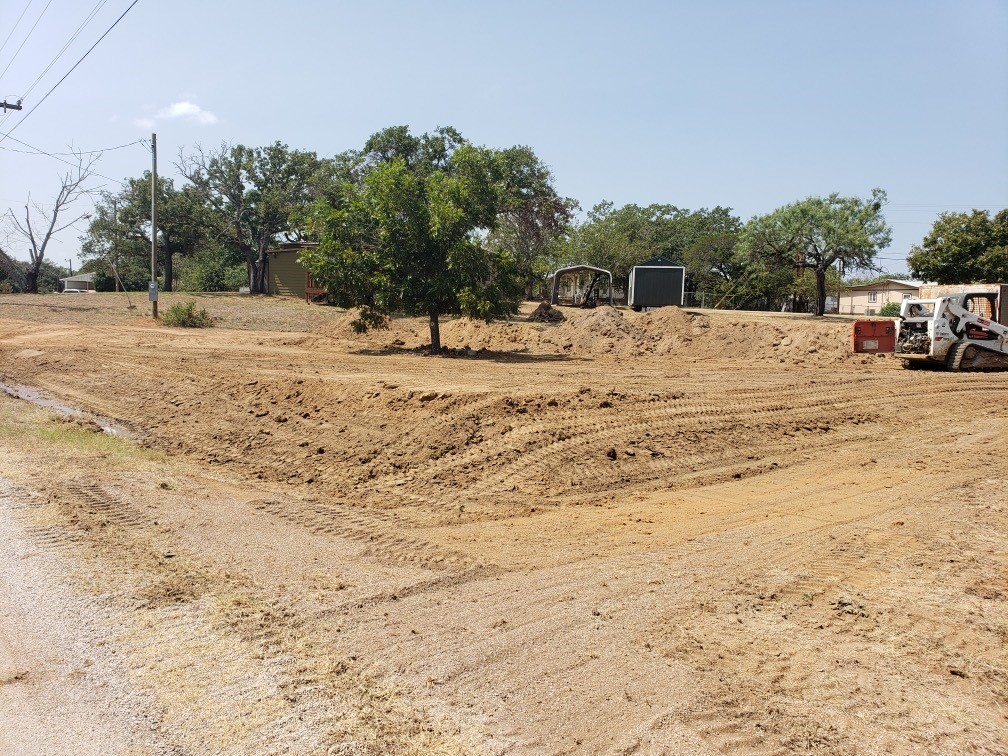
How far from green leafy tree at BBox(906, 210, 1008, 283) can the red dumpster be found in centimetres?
2856

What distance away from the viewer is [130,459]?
10.6m

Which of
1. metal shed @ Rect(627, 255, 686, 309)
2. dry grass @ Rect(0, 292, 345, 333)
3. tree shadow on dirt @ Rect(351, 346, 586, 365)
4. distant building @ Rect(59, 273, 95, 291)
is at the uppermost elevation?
distant building @ Rect(59, 273, 95, 291)

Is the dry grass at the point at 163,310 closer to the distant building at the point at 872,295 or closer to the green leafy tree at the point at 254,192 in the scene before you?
the green leafy tree at the point at 254,192

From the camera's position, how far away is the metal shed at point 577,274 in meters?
39.1

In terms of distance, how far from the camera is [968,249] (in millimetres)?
45812

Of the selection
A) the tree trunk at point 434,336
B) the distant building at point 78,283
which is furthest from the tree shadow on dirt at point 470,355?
the distant building at point 78,283

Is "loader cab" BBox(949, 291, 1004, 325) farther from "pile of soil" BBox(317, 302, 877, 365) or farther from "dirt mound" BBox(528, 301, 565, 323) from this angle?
"dirt mound" BBox(528, 301, 565, 323)

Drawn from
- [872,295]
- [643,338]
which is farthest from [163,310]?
[872,295]

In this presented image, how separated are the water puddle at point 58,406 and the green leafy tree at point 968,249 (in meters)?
47.2

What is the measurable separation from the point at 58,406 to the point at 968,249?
48636 millimetres

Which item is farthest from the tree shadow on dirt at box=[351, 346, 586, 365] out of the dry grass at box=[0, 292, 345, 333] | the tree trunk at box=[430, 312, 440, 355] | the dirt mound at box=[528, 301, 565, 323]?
the dry grass at box=[0, 292, 345, 333]

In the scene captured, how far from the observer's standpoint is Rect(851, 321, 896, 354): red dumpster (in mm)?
21730

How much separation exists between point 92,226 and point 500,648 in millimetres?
55706

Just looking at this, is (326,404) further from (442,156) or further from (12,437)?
(442,156)
